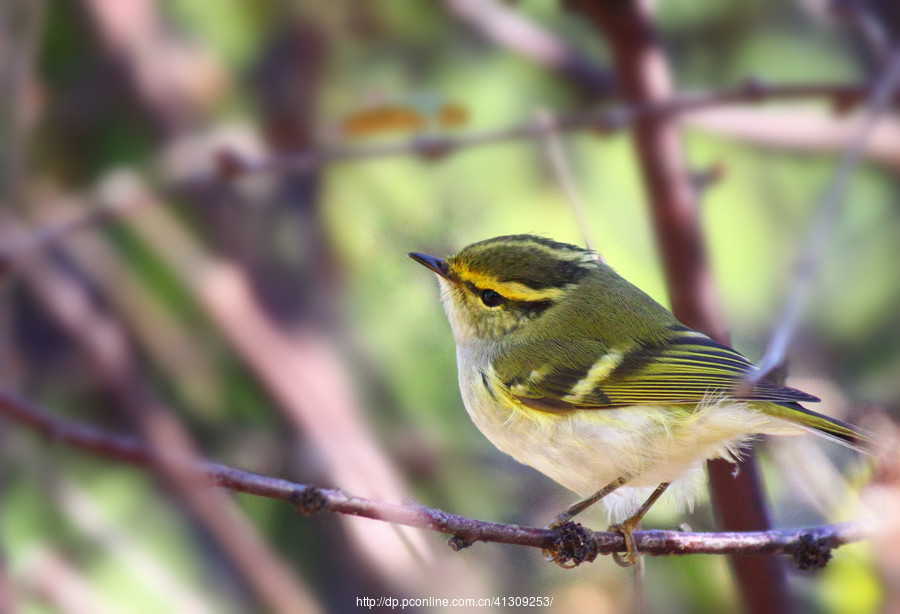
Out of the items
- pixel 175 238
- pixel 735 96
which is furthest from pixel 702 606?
pixel 175 238

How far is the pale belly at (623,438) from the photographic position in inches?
41.4

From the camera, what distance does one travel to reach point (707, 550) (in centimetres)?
93

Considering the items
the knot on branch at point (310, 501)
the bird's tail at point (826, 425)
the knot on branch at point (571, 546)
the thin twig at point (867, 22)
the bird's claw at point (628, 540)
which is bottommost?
the knot on branch at point (310, 501)

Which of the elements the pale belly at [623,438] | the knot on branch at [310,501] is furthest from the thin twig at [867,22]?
the knot on branch at [310,501]

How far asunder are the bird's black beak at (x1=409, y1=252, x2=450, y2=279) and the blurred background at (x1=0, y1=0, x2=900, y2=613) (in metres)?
0.05

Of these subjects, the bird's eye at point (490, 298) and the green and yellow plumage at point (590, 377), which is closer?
the green and yellow plumage at point (590, 377)

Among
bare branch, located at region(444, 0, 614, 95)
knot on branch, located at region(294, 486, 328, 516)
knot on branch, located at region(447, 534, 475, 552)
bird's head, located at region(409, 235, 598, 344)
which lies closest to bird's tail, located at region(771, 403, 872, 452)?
bird's head, located at region(409, 235, 598, 344)

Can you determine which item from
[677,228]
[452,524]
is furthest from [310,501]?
[677,228]

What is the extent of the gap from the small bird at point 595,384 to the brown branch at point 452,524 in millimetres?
42

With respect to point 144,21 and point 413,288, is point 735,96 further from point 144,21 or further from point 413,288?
point 144,21

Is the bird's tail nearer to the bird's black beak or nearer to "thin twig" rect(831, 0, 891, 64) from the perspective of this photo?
the bird's black beak

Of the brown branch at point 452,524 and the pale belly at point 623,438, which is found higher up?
the pale belly at point 623,438

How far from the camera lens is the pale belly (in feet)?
3.45

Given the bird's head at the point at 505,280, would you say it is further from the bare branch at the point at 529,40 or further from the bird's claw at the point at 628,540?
the bare branch at the point at 529,40
